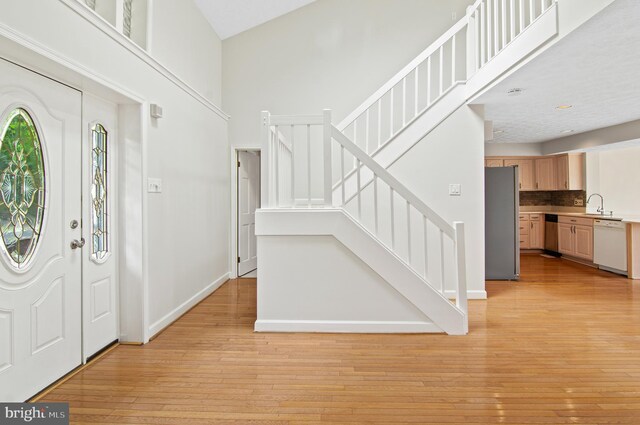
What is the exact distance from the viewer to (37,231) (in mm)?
2209

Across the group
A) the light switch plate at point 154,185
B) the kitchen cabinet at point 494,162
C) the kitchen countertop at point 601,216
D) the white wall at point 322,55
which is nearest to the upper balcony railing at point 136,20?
the light switch plate at point 154,185

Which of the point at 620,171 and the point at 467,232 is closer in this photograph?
the point at 467,232

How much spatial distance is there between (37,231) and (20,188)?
286 millimetres

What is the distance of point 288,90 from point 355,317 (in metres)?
3.65

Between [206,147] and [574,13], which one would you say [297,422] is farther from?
[206,147]

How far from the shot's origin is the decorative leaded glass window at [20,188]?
199cm

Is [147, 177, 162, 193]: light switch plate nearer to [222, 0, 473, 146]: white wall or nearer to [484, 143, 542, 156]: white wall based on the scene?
[222, 0, 473, 146]: white wall

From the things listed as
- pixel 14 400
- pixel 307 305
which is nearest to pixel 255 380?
pixel 307 305

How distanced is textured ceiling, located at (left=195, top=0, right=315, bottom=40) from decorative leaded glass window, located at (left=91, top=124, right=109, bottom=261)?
256 centimetres

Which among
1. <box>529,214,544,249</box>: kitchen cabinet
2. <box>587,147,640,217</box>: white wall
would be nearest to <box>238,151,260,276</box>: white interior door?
<box>529,214,544,249</box>: kitchen cabinet

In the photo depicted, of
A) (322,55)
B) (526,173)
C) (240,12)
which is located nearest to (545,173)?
(526,173)

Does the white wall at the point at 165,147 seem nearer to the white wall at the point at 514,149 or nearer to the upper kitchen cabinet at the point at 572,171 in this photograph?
the white wall at the point at 514,149

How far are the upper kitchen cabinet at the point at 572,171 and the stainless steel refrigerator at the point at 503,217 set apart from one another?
105 inches

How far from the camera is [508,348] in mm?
2885
